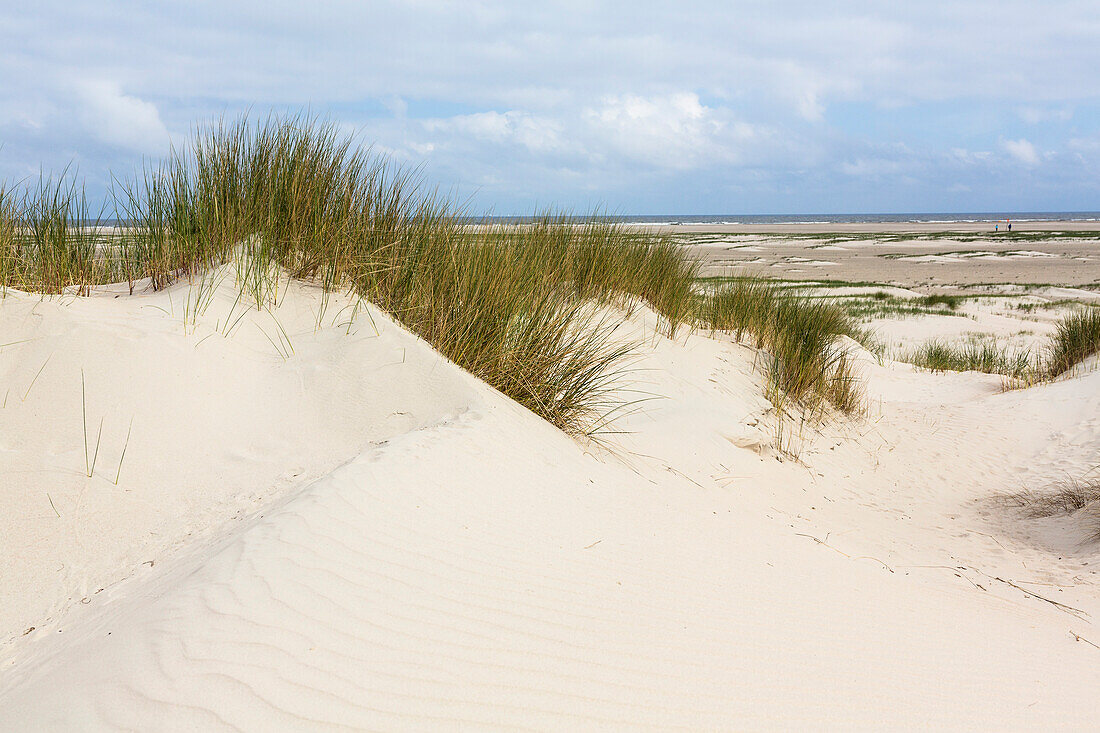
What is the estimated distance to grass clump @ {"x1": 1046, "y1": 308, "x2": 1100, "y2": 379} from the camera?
9.08 meters

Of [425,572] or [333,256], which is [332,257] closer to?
[333,256]

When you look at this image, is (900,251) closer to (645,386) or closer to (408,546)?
(645,386)

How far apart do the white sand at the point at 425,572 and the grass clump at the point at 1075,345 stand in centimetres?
577

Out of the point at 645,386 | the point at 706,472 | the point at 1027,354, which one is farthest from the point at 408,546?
the point at 1027,354

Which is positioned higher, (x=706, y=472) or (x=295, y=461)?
(x=295, y=461)

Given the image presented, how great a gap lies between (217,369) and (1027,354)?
36.8ft

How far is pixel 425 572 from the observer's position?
222 centimetres

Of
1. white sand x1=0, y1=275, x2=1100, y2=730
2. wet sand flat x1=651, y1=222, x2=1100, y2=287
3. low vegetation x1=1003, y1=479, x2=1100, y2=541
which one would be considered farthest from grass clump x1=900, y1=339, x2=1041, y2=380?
white sand x1=0, y1=275, x2=1100, y2=730

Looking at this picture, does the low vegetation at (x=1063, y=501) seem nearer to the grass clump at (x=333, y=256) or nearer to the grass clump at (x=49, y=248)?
the grass clump at (x=333, y=256)

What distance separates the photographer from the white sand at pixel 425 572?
1741 millimetres

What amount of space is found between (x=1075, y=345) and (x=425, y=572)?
33.3 feet

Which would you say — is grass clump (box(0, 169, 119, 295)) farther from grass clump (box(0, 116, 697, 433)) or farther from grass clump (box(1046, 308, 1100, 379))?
grass clump (box(1046, 308, 1100, 379))

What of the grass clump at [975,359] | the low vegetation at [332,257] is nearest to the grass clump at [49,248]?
the low vegetation at [332,257]

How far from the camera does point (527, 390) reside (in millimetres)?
4426
